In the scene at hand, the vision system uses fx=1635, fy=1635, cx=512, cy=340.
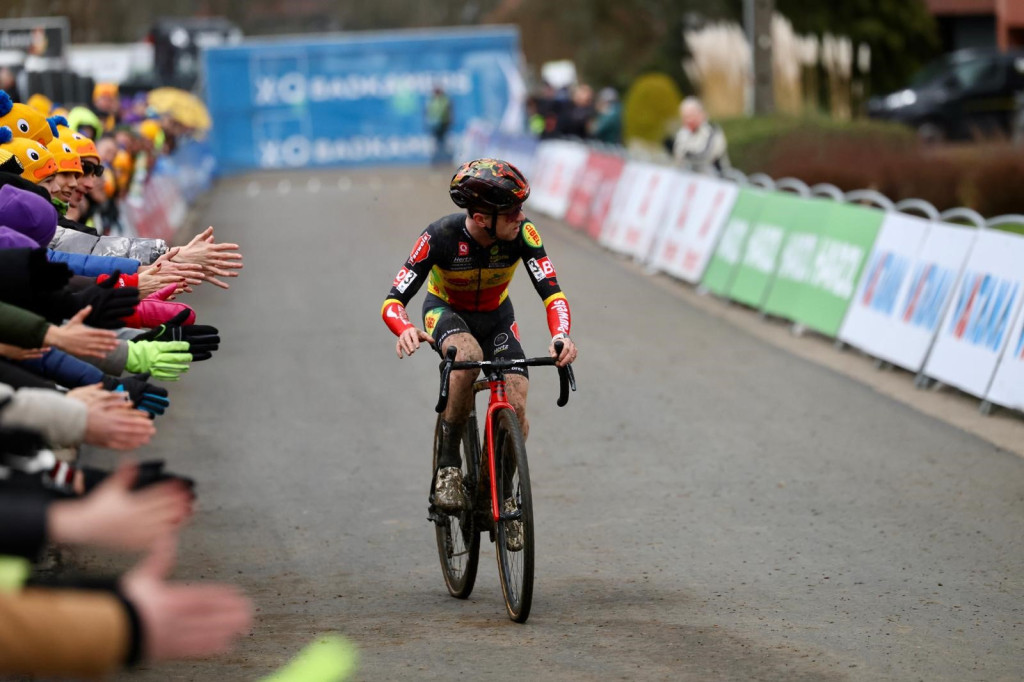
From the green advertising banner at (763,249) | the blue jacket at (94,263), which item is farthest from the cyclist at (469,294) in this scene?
the green advertising banner at (763,249)

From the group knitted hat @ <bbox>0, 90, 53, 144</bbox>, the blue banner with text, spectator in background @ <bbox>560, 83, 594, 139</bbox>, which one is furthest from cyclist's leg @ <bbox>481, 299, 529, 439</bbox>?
the blue banner with text

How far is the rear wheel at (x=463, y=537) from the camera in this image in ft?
24.3

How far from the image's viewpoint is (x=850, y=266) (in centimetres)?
1441

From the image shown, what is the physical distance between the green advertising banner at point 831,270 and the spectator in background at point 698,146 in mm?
5789

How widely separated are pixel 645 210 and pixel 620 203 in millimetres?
1826

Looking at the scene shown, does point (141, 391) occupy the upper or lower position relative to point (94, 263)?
lower

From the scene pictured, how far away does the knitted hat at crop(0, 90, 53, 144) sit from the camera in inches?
320

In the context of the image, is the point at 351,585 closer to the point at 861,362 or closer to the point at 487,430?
the point at 487,430

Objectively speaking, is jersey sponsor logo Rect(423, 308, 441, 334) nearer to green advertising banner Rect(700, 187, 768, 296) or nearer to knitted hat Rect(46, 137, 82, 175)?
knitted hat Rect(46, 137, 82, 175)

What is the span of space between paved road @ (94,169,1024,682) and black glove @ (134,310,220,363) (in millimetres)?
1261

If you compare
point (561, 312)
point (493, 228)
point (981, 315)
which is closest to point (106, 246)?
point (493, 228)

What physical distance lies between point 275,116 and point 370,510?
37498 mm

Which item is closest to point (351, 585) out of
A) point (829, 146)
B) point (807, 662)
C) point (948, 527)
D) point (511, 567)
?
point (511, 567)

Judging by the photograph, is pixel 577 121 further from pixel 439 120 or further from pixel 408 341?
pixel 408 341
